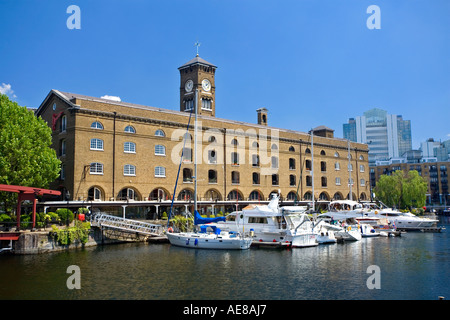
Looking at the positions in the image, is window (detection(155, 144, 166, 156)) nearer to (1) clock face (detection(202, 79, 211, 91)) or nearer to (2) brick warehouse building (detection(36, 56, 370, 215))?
(2) brick warehouse building (detection(36, 56, 370, 215))

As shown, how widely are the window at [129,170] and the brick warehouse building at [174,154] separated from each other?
0.41 feet

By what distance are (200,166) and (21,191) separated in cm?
2654

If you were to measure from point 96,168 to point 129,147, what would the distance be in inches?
200

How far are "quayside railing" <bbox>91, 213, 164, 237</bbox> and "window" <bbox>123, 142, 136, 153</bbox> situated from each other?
31.6 feet

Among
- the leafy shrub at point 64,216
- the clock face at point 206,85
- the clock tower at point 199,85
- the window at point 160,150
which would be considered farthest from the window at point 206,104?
the leafy shrub at point 64,216

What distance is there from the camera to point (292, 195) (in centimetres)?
6988

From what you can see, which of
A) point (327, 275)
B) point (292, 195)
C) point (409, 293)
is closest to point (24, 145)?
point (327, 275)

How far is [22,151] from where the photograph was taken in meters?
38.3

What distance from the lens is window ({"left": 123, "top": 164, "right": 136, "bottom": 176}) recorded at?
49531 mm

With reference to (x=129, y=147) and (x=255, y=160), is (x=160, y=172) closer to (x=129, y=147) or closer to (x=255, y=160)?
(x=129, y=147)

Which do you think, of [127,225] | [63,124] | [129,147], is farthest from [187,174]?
[63,124]

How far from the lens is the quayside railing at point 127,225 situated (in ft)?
135

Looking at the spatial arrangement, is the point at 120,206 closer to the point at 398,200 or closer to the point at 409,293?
the point at 409,293

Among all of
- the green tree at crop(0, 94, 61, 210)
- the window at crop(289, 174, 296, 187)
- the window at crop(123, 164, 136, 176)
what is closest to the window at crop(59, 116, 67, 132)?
the green tree at crop(0, 94, 61, 210)
